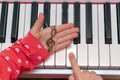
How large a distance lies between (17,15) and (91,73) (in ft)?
1.34

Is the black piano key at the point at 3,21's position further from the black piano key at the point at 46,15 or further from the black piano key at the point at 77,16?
the black piano key at the point at 77,16

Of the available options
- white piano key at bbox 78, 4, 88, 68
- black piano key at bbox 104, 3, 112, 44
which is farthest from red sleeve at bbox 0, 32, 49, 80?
black piano key at bbox 104, 3, 112, 44

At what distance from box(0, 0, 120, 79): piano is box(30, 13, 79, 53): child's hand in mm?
24

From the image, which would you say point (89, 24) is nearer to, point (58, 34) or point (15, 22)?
point (58, 34)

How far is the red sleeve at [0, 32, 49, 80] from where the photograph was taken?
1354 millimetres

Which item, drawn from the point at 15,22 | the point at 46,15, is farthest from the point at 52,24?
the point at 15,22

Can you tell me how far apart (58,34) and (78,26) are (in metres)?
0.09

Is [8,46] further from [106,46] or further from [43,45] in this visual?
[106,46]

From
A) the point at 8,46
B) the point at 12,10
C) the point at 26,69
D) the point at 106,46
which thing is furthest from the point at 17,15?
the point at 106,46

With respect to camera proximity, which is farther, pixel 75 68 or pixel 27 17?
pixel 27 17

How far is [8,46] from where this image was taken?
1430 mm

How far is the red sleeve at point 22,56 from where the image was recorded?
1354 millimetres

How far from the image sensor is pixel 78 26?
144 centimetres

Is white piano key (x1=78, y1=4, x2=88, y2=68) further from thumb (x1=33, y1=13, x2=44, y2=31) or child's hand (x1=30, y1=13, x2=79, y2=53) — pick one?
thumb (x1=33, y1=13, x2=44, y2=31)
